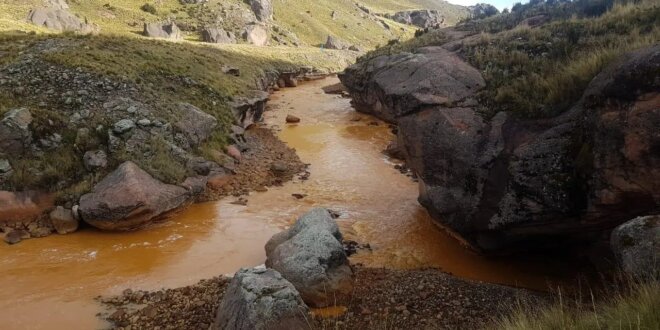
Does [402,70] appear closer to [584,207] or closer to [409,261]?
[409,261]

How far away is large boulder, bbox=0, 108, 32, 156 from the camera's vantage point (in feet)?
42.6

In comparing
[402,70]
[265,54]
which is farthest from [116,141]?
[265,54]

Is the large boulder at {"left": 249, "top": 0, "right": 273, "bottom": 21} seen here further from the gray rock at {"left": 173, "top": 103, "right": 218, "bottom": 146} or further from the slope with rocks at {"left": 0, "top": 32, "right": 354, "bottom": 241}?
the gray rock at {"left": 173, "top": 103, "right": 218, "bottom": 146}

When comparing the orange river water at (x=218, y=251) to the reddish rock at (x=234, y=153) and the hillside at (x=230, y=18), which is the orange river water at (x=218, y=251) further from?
the hillside at (x=230, y=18)

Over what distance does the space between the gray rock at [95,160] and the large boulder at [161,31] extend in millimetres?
34405

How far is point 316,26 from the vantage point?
73375mm

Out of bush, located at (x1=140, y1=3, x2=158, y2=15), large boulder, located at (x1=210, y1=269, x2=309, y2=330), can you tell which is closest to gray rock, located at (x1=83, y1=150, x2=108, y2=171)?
large boulder, located at (x1=210, y1=269, x2=309, y2=330)

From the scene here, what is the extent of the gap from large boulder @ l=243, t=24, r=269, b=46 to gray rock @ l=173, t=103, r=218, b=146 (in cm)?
3779

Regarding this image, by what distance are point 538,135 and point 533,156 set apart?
0.47m

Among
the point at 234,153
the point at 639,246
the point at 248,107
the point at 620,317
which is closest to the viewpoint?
the point at 620,317

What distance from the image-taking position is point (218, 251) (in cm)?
1141

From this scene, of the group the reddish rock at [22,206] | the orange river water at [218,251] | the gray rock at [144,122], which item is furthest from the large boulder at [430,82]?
the reddish rock at [22,206]

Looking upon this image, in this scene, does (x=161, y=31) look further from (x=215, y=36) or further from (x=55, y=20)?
(x=55, y=20)

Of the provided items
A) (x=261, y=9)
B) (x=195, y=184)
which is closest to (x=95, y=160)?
(x=195, y=184)
